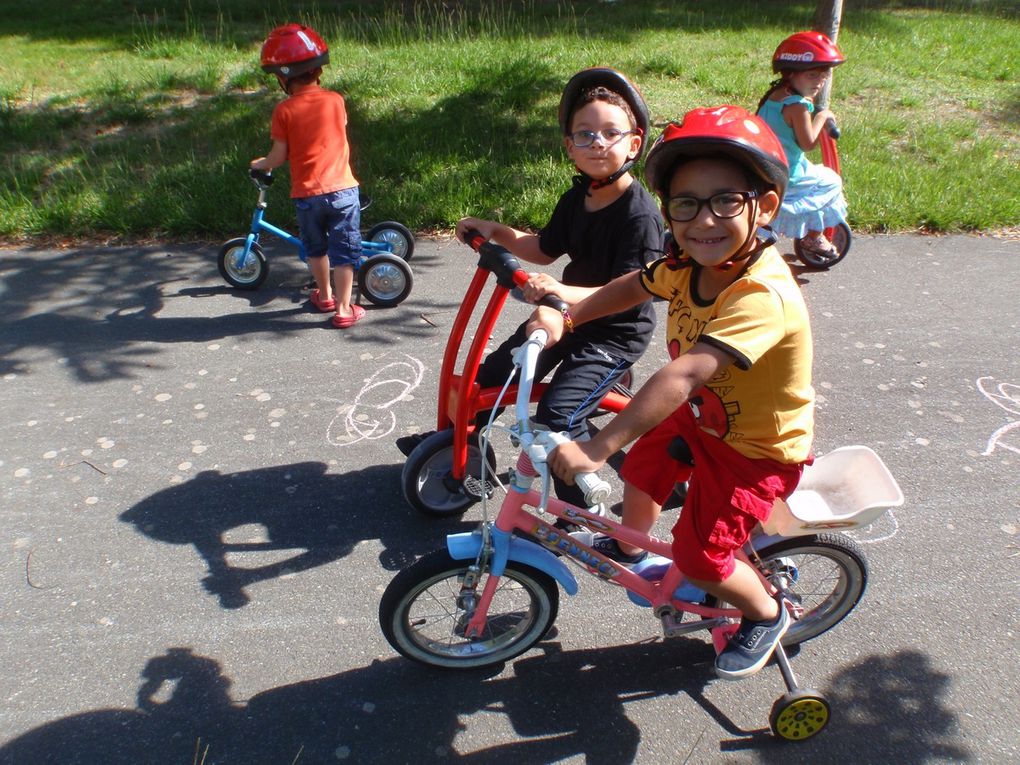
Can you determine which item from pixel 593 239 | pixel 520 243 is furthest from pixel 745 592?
pixel 520 243

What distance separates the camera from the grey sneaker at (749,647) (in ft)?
7.57

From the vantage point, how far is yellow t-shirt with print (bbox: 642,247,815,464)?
6.12 feet

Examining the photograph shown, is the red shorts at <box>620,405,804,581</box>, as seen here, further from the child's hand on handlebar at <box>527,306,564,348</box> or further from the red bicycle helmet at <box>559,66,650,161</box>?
the red bicycle helmet at <box>559,66,650,161</box>

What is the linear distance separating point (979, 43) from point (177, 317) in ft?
34.4

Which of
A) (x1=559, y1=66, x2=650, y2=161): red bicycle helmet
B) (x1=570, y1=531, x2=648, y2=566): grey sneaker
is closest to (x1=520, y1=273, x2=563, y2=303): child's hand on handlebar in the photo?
(x1=559, y1=66, x2=650, y2=161): red bicycle helmet

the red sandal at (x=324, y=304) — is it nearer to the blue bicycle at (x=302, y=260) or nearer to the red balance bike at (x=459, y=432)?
the blue bicycle at (x=302, y=260)

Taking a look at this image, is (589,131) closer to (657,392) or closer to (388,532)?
(657,392)

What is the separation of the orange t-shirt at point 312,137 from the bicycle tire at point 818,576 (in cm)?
324

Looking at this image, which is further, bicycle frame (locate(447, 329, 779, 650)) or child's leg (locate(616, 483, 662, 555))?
child's leg (locate(616, 483, 662, 555))

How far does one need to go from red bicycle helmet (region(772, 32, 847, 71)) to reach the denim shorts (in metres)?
2.65

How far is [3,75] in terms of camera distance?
812 centimetres

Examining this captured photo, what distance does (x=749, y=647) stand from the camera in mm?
2330

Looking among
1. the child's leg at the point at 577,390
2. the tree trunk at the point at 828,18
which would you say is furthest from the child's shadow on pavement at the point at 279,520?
the tree trunk at the point at 828,18

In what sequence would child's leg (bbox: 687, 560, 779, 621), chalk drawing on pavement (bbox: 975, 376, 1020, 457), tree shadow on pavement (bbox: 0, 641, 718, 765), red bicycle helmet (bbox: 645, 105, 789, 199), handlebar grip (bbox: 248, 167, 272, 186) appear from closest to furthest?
red bicycle helmet (bbox: 645, 105, 789, 199), child's leg (bbox: 687, 560, 779, 621), tree shadow on pavement (bbox: 0, 641, 718, 765), chalk drawing on pavement (bbox: 975, 376, 1020, 457), handlebar grip (bbox: 248, 167, 272, 186)
